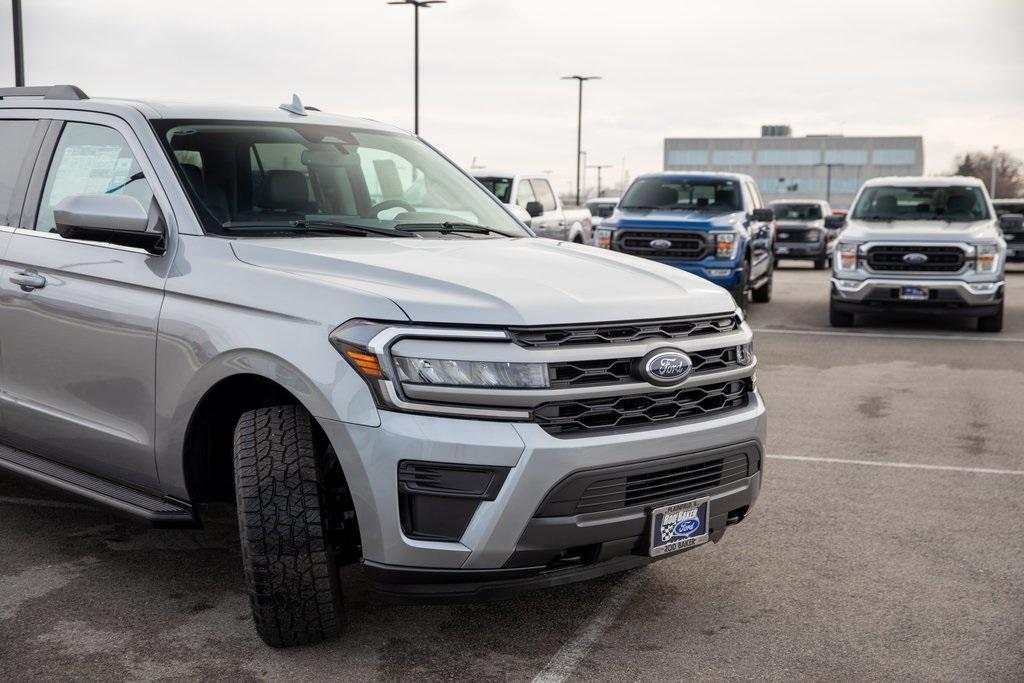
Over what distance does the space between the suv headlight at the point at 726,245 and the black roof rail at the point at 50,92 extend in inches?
406

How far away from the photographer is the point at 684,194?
1573 centimetres

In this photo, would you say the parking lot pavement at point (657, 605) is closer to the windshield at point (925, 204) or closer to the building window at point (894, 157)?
the windshield at point (925, 204)

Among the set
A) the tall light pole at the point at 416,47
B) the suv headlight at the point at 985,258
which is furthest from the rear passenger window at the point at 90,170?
the tall light pole at the point at 416,47

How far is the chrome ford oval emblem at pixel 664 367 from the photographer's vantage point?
3.61m

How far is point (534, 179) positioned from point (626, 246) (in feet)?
14.3

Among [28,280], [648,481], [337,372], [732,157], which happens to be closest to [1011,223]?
[648,481]

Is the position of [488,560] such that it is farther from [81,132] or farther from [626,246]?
[626,246]

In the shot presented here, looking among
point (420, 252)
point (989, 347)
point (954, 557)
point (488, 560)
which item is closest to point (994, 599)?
point (954, 557)

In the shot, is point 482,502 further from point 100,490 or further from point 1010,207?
point 1010,207

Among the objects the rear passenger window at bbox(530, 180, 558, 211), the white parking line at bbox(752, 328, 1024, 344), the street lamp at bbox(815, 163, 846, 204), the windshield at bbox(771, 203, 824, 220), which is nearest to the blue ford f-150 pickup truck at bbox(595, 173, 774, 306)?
the white parking line at bbox(752, 328, 1024, 344)

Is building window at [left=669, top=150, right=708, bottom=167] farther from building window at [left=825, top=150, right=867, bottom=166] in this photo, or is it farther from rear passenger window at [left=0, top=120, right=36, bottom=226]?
rear passenger window at [left=0, top=120, right=36, bottom=226]

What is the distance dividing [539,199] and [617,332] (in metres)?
15.7

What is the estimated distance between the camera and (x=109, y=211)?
4016 mm

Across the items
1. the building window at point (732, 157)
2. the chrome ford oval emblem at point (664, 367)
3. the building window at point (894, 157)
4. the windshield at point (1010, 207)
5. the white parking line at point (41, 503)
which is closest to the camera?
the chrome ford oval emblem at point (664, 367)
